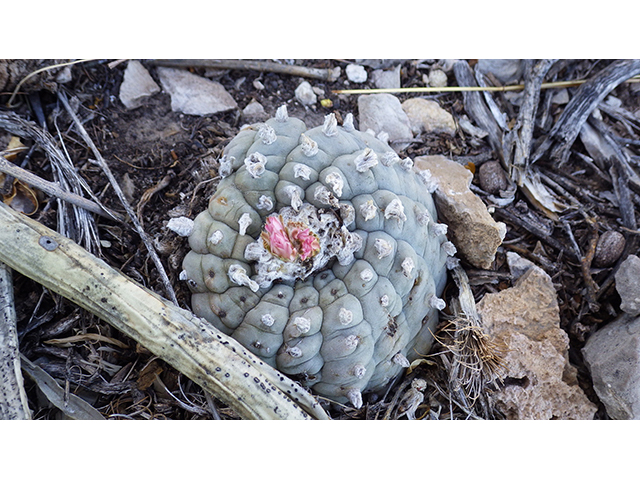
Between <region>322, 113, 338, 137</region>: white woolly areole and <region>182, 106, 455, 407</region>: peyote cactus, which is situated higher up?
<region>322, 113, 338, 137</region>: white woolly areole

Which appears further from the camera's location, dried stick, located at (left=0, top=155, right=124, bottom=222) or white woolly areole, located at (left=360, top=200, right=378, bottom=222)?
dried stick, located at (left=0, top=155, right=124, bottom=222)

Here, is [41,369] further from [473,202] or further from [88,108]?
[473,202]

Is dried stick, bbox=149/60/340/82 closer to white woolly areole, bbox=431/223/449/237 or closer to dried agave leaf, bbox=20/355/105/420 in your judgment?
white woolly areole, bbox=431/223/449/237

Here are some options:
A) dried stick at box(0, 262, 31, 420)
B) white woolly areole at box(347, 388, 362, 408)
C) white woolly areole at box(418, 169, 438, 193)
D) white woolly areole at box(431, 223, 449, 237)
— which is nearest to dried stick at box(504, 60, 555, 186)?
white woolly areole at box(418, 169, 438, 193)

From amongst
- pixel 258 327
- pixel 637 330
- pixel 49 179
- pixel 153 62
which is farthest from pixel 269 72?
pixel 637 330

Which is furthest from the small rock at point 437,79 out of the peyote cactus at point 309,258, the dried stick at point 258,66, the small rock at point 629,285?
the small rock at point 629,285

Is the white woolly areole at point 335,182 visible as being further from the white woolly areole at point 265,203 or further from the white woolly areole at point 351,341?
the white woolly areole at point 351,341
